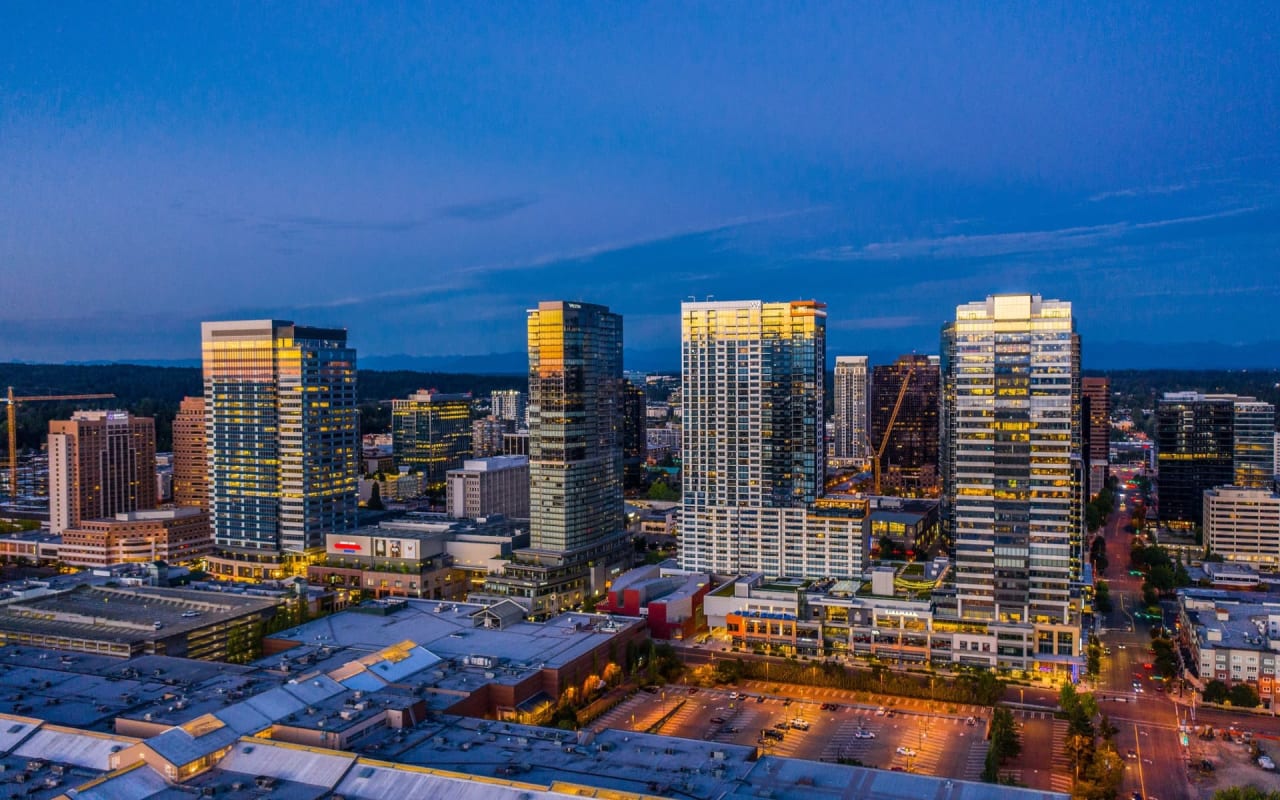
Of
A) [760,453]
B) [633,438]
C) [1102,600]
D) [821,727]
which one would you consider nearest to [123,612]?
[821,727]

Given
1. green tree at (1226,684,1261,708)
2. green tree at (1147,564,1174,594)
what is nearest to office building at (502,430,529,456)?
green tree at (1147,564,1174,594)

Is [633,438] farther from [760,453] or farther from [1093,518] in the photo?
[760,453]

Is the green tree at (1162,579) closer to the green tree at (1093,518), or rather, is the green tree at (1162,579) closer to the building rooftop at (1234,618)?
the building rooftop at (1234,618)

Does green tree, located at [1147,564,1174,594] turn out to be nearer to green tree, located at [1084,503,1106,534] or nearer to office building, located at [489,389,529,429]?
green tree, located at [1084,503,1106,534]

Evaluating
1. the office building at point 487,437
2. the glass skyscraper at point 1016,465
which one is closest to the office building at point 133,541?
the glass skyscraper at point 1016,465

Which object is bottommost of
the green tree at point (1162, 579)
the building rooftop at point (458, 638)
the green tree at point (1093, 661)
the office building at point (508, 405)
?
the green tree at point (1093, 661)
